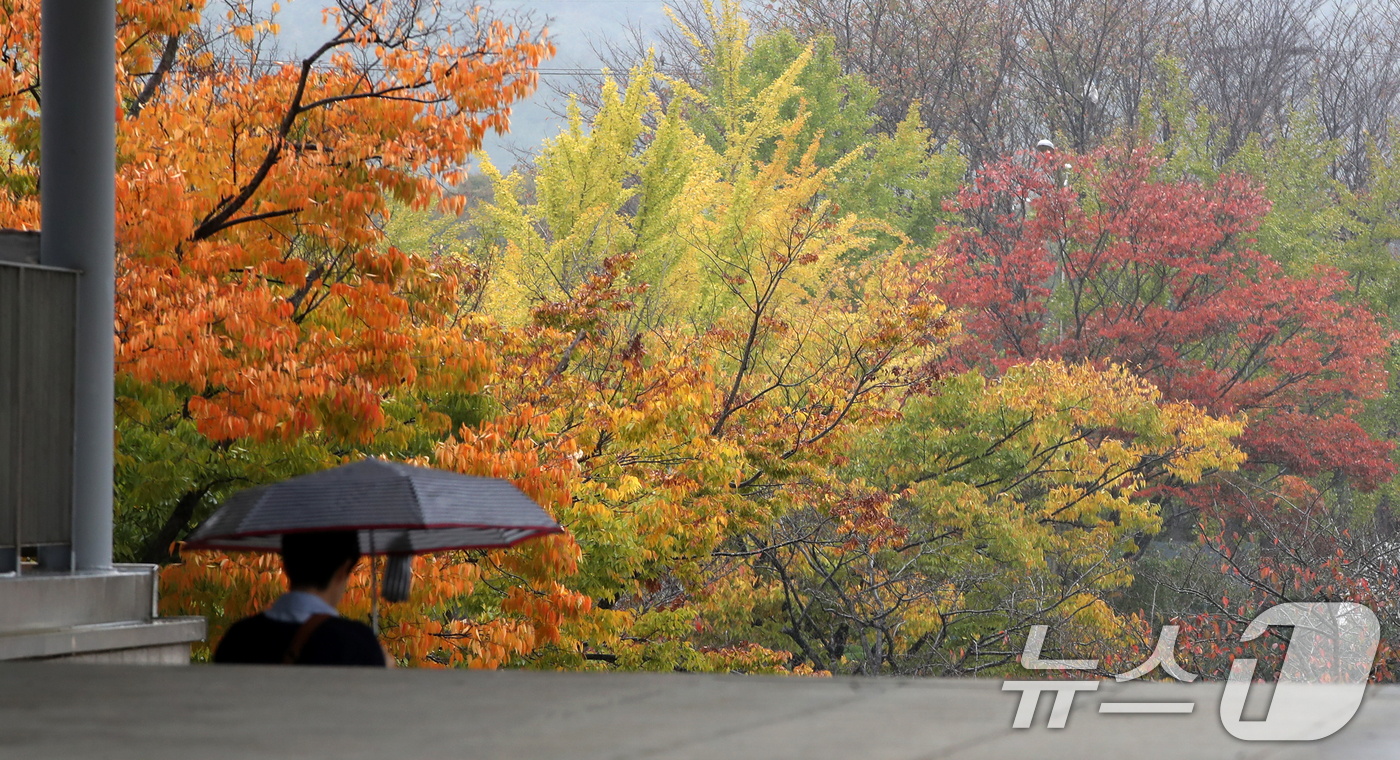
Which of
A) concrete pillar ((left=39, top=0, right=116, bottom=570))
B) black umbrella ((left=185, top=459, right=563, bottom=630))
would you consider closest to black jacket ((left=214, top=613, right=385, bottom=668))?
black umbrella ((left=185, top=459, right=563, bottom=630))

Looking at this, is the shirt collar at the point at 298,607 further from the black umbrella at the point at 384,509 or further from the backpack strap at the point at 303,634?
the black umbrella at the point at 384,509

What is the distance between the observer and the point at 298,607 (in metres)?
3.65

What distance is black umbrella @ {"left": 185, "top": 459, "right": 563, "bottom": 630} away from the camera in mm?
4660

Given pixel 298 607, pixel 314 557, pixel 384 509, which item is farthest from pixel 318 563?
pixel 384 509

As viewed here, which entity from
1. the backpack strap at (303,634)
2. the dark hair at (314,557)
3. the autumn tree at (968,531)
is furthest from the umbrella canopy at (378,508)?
the autumn tree at (968,531)

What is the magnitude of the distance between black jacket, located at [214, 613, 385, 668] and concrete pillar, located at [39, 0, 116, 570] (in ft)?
8.34

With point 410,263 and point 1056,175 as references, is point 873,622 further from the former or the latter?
point 1056,175

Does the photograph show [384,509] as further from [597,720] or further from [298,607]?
[597,720]

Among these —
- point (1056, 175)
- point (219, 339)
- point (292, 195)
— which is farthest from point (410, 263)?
point (1056, 175)

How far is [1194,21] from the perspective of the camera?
1487 inches

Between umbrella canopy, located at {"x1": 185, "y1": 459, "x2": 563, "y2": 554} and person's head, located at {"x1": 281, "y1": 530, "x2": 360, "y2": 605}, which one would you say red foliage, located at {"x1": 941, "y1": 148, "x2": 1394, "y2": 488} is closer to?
umbrella canopy, located at {"x1": 185, "y1": 459, "x2": 563, "y2": 554}

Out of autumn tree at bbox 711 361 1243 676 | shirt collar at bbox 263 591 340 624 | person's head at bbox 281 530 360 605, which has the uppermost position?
person's head at bbox 281 530 360 605

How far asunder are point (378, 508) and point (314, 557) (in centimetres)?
113

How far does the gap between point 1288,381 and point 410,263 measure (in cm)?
2114
